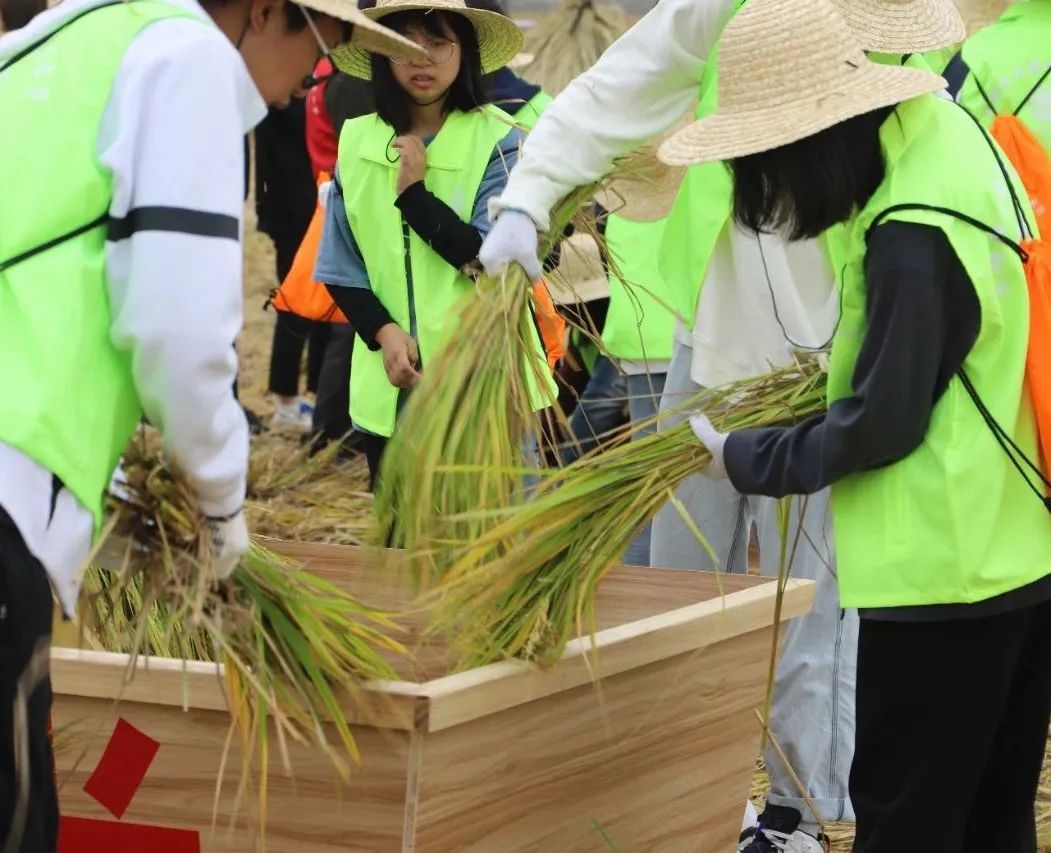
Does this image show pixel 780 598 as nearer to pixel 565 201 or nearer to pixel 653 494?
→ pixel 653 494

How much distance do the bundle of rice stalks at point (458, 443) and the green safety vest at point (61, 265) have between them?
2.11ft

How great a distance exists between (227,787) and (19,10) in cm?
260

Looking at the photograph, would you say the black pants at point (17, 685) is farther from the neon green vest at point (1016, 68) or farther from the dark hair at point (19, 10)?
the dark hair at point (19, 10)

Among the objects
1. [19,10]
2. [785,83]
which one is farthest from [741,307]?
[19,10]

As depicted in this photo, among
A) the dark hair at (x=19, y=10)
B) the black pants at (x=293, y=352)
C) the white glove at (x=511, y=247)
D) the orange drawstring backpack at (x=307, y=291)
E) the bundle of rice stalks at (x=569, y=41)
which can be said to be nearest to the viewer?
the white glove at (x=511, y=247)

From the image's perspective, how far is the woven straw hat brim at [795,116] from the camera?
7.42 ft

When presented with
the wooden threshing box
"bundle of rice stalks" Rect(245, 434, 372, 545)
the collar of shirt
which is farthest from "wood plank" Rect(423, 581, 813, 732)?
"bundle of rice stalks" Rect(245, 434, 372, 545)

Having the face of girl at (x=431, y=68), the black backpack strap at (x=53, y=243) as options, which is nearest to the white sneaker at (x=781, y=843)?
the face of girl at (x=431, y=68)

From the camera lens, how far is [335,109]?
511cm

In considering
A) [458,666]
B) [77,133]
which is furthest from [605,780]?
[77,133]

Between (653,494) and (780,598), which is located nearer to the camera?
(653,494)

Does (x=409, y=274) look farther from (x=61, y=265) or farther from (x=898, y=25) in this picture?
(x=61, y=265)

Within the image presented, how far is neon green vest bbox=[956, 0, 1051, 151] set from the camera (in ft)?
10.6

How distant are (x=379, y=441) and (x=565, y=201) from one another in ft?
2.83
